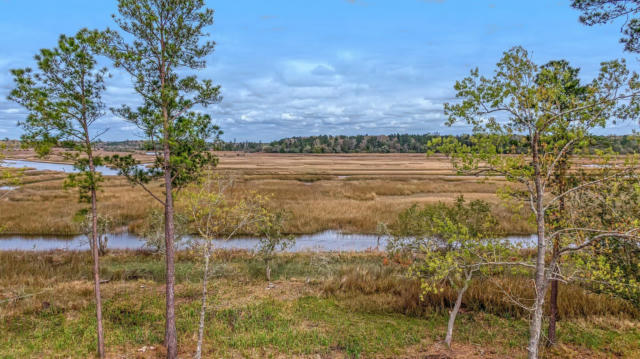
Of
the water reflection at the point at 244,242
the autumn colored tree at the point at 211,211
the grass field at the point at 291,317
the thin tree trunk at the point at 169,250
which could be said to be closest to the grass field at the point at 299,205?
the water reflection at the point at 244,242

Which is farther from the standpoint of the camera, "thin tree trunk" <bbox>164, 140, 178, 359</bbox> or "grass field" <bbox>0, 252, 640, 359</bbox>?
"grass field" <bbox>0, 252, 640, 359</bbox>

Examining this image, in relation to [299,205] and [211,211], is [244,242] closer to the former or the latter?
[299,205]

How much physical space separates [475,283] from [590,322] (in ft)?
14.9

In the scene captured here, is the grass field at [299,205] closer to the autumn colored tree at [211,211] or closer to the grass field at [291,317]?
the grass field at [291,317]

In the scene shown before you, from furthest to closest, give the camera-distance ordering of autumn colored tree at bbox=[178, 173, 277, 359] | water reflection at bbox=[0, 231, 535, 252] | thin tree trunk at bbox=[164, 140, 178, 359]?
water reflection at bbox=[0, 231, 535, 252]
thin tree trunk at bbox=[164, 140, 178, 359]
autumn colored tree at bbox=[178, 173, 277, 359]

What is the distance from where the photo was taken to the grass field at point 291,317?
11672 millimetres

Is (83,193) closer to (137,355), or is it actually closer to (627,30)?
(137,355)

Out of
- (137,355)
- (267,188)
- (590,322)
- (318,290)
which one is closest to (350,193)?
(267,188)

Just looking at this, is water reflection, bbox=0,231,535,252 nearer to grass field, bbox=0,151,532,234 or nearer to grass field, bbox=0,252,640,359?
grass field, bbox=0,151,532,234

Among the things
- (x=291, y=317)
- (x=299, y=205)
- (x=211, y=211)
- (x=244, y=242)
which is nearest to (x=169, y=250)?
(x=211, y=211)

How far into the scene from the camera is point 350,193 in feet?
155

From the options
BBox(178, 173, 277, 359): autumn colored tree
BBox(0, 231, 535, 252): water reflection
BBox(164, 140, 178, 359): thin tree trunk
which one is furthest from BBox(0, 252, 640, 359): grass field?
BBox(0, 231, 535, 252): water reflection

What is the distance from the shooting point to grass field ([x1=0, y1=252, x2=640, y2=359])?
11672mm

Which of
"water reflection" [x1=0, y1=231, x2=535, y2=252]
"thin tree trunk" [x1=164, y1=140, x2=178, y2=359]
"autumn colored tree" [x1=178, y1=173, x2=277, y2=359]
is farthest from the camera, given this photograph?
"water reflection" [x1=0, y1=231, x2=535, y2=252]
